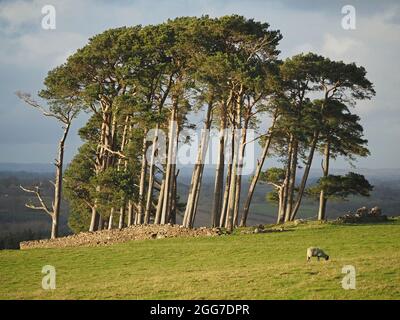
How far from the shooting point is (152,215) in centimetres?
4816

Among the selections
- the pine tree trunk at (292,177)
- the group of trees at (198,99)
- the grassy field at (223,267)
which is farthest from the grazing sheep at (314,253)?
the pine tree trunk at (292,177)

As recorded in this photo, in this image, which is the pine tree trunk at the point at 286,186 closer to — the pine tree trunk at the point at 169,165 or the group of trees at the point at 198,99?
the group of trees at the point at 198,99

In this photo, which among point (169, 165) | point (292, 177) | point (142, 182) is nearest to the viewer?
point (169, 165)

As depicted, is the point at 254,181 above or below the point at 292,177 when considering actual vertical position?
below

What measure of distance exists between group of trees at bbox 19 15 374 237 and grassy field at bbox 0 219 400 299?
7.15 meters

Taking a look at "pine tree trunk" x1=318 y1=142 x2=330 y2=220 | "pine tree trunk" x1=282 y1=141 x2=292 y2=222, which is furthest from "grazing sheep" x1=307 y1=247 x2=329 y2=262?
"pine tree trunk" x1=282 y1=141 x2=292 y2=222

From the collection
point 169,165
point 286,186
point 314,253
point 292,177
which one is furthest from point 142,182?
point 314,253

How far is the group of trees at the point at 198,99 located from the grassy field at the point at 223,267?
7.15m

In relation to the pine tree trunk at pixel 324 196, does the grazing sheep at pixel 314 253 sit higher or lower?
lower

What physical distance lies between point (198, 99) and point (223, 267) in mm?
19275

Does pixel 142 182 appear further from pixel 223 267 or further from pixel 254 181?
pixel 223 267

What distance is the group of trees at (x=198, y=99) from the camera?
122 ft

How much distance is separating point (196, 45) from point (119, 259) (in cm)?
1716

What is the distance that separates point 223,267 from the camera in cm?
2256
